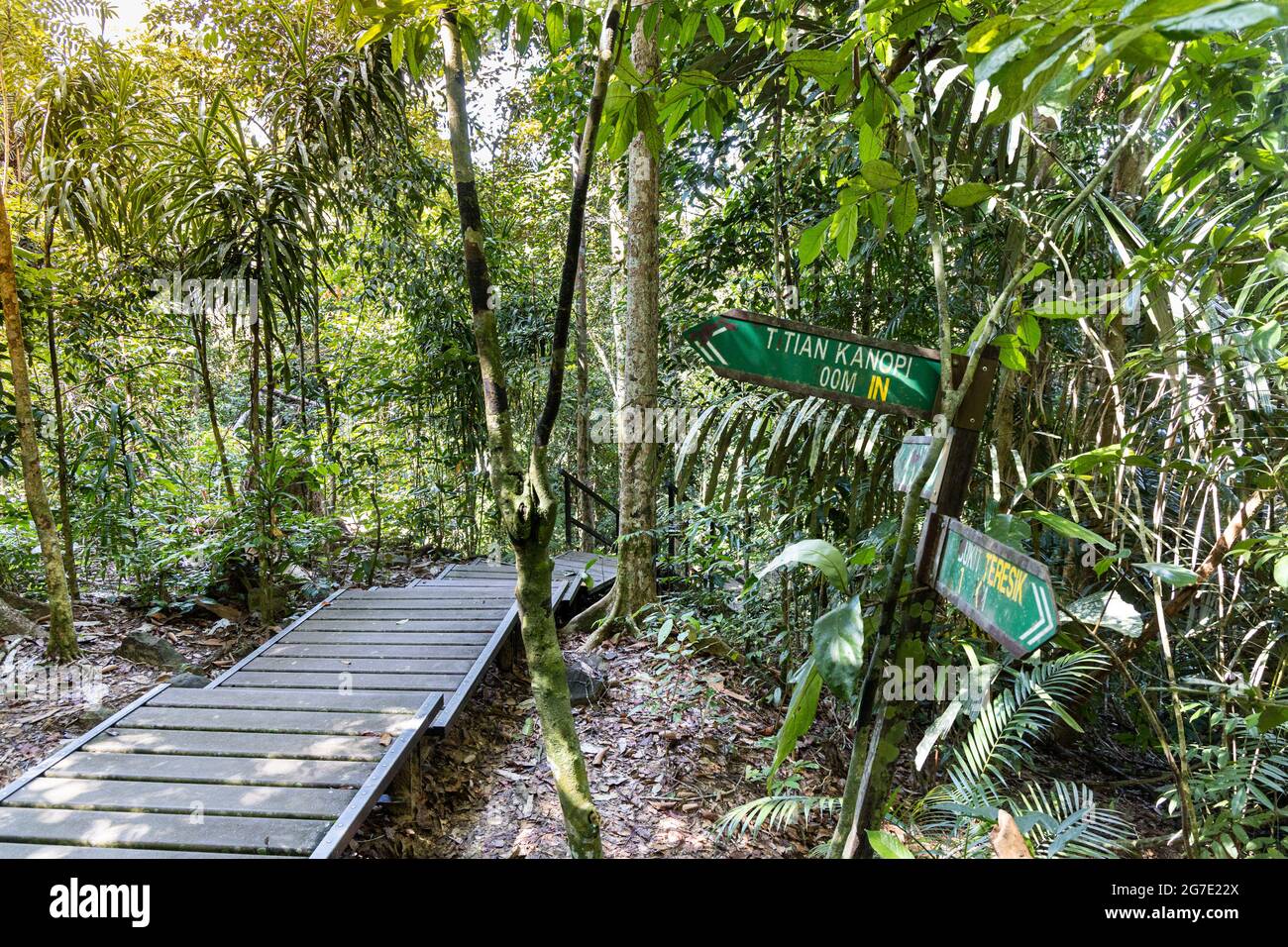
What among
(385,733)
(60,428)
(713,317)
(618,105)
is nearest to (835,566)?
(713,317)

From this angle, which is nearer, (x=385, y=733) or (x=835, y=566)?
(x=835, y=566)

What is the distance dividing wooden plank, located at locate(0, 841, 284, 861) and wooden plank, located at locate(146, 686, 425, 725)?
3.11 ft

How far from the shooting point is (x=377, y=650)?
3.91 m

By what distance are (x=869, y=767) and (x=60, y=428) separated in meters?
4.63

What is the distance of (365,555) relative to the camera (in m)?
6.37

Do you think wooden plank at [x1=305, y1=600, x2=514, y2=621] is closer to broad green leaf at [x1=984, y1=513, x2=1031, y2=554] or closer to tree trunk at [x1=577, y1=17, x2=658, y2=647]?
tree trunk at [x1=577, y1=17, x2=658, y2=647]

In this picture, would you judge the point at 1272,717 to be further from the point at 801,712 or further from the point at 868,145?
the point at 868,145

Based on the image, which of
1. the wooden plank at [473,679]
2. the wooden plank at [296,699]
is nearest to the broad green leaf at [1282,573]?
the wooden plank at [473,679]

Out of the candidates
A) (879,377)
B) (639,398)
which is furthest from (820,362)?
(639,398)

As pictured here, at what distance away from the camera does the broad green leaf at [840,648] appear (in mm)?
1077

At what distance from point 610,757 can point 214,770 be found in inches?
65.4

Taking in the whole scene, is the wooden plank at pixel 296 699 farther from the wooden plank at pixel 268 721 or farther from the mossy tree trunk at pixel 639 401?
the mossy tree trunk at pixel 639 401
